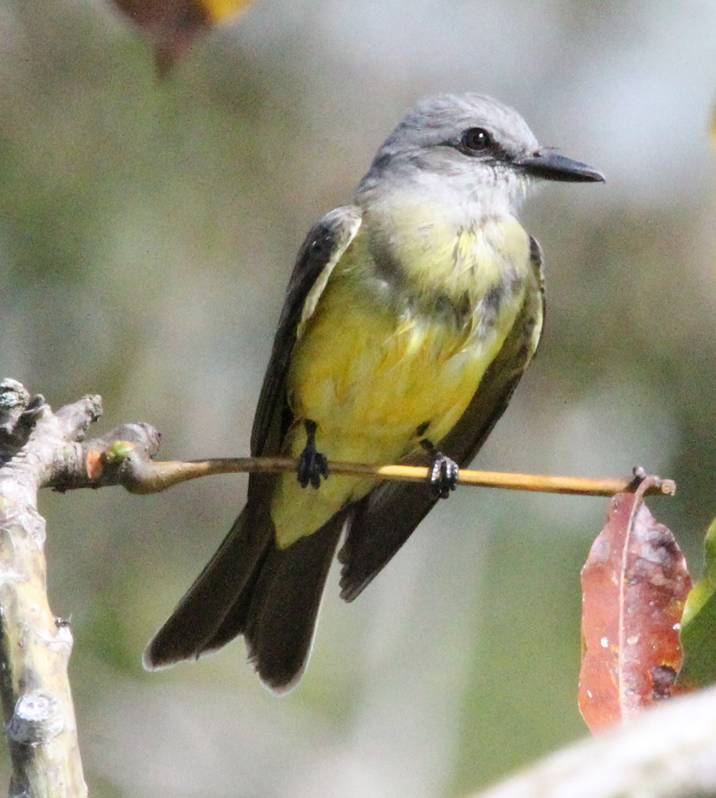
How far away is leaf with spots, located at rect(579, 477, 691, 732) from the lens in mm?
2035

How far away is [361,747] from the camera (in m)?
4.93

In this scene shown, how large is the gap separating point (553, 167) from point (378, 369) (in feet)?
3.16

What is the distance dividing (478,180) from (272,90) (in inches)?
111

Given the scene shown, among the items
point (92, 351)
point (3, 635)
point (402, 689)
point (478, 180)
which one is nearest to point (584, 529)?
point (402, 689)

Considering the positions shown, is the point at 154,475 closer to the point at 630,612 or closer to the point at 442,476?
the point at 630,612

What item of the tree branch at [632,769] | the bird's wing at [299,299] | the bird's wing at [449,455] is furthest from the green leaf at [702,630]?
the bird's wing at [449,455]

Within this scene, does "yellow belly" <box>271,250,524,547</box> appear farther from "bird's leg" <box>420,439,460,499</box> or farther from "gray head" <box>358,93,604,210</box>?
"gray head" <box>358,93,604,210</box>

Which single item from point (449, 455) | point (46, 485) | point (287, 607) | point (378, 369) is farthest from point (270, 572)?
point (46, 485)

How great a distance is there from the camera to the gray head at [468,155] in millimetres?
4035

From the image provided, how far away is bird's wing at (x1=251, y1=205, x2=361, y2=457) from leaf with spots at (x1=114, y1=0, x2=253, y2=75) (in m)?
1.66

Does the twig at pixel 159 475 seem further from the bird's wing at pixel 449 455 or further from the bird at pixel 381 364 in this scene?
the bird's wing at pixel 449 455

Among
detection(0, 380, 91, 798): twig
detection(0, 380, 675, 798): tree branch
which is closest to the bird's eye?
detection(0, 380, 675, 798): tree branch

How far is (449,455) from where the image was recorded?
4055 millimetres

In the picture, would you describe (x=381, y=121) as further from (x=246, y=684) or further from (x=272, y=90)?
(x=246, y=684)
